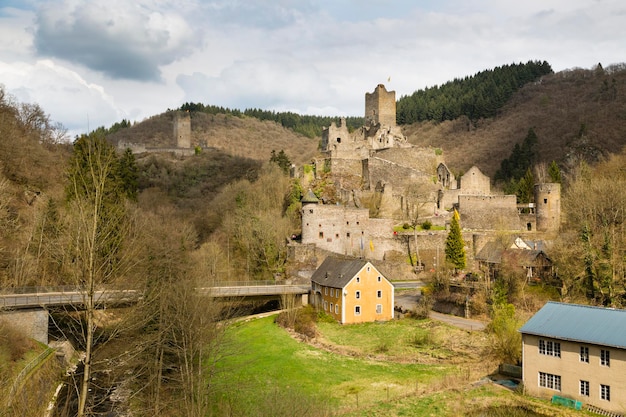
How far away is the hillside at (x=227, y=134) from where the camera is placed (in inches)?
5246

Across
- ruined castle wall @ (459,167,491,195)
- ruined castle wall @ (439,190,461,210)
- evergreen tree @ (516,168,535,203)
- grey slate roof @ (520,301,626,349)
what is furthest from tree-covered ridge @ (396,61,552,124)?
grey slate roof @ (520,301,626,349)

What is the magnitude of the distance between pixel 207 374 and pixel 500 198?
4252 centimetres

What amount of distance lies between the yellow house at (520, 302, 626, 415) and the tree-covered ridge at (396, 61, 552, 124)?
10037cm

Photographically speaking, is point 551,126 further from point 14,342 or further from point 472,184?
point 14,342

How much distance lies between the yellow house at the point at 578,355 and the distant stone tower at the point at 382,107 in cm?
5602

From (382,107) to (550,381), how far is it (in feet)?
196

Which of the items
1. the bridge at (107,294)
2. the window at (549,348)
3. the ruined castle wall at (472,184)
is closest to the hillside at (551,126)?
the ruined castle wall at (472,184)

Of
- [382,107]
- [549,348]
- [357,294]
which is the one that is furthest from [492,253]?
[382,107]

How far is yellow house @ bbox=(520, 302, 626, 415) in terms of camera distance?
25.6 meters

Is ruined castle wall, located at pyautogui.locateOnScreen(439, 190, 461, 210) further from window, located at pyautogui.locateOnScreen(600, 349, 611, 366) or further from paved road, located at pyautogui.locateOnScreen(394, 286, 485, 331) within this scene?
window, located at pyautogui.locateOnScreen(600, 349, 611, 366)

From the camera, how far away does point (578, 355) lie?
27.0 metres

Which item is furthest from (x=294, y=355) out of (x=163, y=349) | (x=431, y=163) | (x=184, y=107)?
(x=184, y=107)

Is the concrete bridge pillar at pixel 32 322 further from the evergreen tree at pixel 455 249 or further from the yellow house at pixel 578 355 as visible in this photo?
the evergreen tree at pixel 455 249

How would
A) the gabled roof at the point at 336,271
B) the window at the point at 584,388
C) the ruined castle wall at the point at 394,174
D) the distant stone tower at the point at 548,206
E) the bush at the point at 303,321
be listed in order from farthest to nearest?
1. the ruined castle wall at the point at 394,174
2. the distant stone tower at the point at 548,206
3. the gabled roof at the point at 336,271
4. the bush at the point at 303,321
5. the window at the point at 584,388
